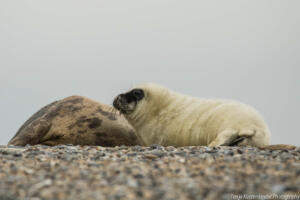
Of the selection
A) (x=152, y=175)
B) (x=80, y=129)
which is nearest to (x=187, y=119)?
(x=80, y=129)

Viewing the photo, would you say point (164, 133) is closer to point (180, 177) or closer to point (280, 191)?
point (180, 177)

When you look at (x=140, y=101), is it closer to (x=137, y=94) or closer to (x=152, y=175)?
(x=137, y=94)

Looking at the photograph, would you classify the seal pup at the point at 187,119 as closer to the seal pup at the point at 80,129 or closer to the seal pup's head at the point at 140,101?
the seal pup's head at the point at 140,101

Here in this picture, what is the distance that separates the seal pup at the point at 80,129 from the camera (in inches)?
347

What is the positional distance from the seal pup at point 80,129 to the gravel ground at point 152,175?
288 centimetres

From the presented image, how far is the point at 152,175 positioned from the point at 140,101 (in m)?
4.54

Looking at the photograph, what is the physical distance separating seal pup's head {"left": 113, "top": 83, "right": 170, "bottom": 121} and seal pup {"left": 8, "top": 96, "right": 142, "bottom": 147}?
1.10ft

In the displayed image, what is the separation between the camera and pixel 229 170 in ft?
14.5

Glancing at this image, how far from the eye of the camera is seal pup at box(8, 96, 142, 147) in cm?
882

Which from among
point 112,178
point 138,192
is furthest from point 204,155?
point 138,192

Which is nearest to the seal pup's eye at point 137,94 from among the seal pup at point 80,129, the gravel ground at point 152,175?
the seal pup at point 80,129

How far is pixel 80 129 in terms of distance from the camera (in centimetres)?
891

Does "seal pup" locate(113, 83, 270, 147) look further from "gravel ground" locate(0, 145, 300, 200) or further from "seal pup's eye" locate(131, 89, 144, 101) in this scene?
"gravel ground" locate(0, 145, 300, 200)

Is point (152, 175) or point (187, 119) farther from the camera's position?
point (187, 119)
